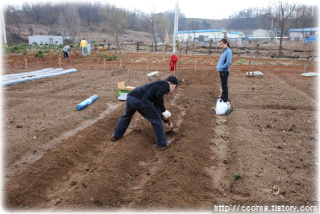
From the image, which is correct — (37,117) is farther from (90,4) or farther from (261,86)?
(90,4)

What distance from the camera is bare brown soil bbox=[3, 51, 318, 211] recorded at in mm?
3199

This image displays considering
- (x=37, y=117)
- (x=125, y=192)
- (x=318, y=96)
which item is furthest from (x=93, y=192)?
(x=318, y=96)

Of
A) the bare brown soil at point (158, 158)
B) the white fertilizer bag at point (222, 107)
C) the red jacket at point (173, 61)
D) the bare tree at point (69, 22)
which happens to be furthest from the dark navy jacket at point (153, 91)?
the bare tree at point (69, 22)

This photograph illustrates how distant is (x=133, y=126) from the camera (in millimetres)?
5984

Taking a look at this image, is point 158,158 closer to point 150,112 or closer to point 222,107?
point 150,112

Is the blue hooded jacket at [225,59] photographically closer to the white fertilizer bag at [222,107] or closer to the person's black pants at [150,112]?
the white fertilizer bag at [222,107]

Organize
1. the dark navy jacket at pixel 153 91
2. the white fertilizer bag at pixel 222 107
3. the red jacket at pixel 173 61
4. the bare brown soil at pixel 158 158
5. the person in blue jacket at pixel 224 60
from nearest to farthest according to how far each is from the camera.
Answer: the bare brown soil at pixel 158 158, the dark navy jacket at pixel 153 91, the person in blue jacket at pixel 224 60, the white fertilizer bag at pixel 222 107, the red jacket at pixel 173 61

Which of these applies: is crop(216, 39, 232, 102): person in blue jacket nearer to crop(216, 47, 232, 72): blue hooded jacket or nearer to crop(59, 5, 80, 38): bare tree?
crop(216, 47, 232, 72): blue hooded jacket

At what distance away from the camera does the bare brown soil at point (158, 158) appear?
10.5ft

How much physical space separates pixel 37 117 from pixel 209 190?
14.2ft

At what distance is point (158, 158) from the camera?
4.46 m

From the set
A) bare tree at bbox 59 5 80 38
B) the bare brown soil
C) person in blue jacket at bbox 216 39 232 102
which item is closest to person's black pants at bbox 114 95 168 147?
the bare brown soil

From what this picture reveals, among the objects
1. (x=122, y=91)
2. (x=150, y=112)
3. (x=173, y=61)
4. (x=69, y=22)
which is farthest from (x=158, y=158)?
(x=69, y=22)

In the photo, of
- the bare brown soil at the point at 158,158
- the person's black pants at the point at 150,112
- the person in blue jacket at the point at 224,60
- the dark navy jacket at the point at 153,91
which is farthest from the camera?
the person in blue jacket at the point at 224,60
